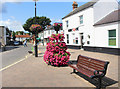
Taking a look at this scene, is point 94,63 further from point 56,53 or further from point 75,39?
point 75,39

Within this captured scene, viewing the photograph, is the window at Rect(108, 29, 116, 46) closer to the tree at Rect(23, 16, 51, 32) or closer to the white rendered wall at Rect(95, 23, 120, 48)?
the white rendered wall at Rect(95, 23, 120, 48)

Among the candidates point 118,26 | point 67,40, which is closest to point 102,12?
point 118,26

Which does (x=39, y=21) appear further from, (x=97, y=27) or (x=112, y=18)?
(x=112, y=18)

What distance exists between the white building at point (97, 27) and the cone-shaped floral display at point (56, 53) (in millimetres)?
7031

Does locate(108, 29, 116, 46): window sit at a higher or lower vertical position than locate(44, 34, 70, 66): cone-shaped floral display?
higher

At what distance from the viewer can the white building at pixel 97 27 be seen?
13116mm

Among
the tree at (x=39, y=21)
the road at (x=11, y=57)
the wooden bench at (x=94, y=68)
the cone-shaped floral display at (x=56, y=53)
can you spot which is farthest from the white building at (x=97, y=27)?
the tree at (x=39, y=21)

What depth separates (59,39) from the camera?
8.05 m

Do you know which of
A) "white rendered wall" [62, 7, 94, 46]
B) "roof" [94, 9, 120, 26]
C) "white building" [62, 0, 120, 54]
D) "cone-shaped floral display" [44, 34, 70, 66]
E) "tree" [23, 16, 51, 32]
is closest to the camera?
"cone-shaped floral display" [44, 34, 70, 66]

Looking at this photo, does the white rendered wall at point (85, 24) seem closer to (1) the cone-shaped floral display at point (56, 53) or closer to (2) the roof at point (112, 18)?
(2) the roof at point (112, 18)

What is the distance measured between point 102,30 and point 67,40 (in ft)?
32.9

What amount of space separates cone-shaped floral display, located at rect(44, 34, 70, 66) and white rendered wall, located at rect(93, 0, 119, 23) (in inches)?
382

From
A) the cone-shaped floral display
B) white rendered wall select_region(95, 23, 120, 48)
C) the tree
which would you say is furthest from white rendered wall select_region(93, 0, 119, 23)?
the tree

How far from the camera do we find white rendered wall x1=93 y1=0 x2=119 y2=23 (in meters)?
16.0
